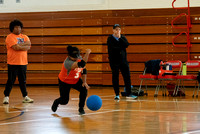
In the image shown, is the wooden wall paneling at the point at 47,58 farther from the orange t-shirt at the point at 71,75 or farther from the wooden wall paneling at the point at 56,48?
the orange t-shirt at the point at 71,75

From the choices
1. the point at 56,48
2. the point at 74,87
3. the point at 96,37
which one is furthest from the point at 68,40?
the point at 74,87

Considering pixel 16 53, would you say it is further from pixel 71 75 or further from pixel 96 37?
pixel 96 37

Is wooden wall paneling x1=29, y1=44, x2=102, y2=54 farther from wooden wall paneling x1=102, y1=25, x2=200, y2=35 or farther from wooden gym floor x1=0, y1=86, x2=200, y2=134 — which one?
wooden gym floor x1=0, y1=86, x2=200, y2=134

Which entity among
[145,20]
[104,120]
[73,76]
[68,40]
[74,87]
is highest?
[145,20]

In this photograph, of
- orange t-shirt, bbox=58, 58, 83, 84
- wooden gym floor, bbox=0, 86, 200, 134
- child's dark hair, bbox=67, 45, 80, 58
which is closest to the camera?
wooden gym floor, bbox=0, 86, 200, 134

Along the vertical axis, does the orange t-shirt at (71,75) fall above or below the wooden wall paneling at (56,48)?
below

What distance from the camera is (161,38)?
1175 centimetres

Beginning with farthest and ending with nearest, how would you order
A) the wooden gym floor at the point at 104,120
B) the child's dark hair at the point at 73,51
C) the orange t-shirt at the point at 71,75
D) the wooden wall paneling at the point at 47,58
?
1. the wooden wall paneling at the point at 47,58
2. the orange t-shirt at the point at 71,75
3. the child's dark hair at the point at 73,51
4. the wooden gym floor at the point at 104,120

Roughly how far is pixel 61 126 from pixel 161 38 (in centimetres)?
765

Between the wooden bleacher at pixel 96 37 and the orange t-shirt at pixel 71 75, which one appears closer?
the orange t-shirt at pixel 71 75

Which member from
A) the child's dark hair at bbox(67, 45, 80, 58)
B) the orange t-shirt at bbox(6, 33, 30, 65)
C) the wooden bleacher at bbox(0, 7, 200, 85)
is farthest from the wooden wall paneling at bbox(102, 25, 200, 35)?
the child's dark hair at bbox(67, 45, 80, 58)

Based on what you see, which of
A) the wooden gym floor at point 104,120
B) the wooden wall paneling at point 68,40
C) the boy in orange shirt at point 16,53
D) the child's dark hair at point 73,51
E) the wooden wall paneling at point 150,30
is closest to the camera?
the wooden gym floor at point 104,120

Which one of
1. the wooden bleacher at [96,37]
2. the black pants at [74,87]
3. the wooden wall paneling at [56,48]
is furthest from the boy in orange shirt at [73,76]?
the wooden wall paneling at [56,48]

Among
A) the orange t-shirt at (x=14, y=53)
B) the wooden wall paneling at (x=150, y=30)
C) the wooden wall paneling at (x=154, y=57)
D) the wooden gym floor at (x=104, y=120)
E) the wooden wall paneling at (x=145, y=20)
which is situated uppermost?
the wooden wall paneling at (x=145, y=20)
